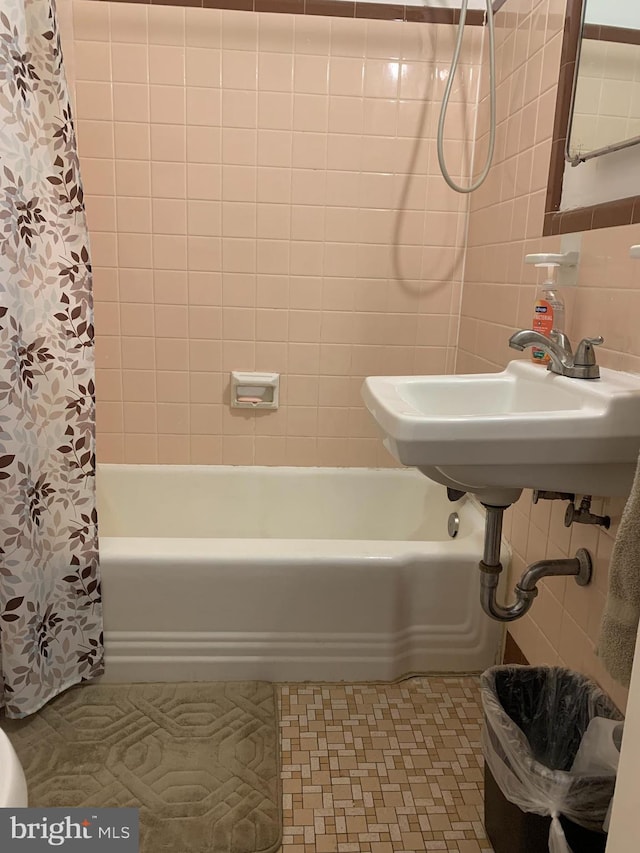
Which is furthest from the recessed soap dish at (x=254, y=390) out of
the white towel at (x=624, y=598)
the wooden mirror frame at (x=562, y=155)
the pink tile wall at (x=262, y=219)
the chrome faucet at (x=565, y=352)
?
the white towel at (x=624, y=598)

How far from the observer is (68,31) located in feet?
6.26

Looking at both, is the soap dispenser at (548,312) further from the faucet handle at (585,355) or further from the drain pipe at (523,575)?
the drain pipe at (523,575)

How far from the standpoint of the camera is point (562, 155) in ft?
4.79

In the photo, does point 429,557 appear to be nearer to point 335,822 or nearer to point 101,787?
point 335,822

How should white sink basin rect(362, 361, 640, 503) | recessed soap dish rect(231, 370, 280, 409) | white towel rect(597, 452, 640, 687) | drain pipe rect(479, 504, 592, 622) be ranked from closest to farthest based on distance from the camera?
white towel rect(597, 452, 640, 687), white sink basin rect(362, 361, 640, 503), drain pipe rect(479, 504, 592, 622), recessed soap dish rect(231, 370, 280, 409)

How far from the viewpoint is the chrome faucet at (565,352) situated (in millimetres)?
1176

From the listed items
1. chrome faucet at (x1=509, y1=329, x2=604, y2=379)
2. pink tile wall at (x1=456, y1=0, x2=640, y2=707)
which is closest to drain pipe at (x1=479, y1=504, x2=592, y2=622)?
pink tile wall at (x1=456, y1=0, x2=640, y2=707)

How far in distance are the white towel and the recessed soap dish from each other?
1440mm

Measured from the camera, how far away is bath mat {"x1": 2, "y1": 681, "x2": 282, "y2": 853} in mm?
1293

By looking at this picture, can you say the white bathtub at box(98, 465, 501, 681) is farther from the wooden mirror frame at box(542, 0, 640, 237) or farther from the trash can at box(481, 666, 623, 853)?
the wooden mirror frame at box(542, 0, 640, 237)

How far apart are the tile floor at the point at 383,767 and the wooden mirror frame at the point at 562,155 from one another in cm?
116

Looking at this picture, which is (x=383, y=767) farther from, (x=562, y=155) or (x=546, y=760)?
(x=562, y=155)

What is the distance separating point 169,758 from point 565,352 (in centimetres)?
119

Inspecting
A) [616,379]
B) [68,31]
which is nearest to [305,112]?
[68,31]
